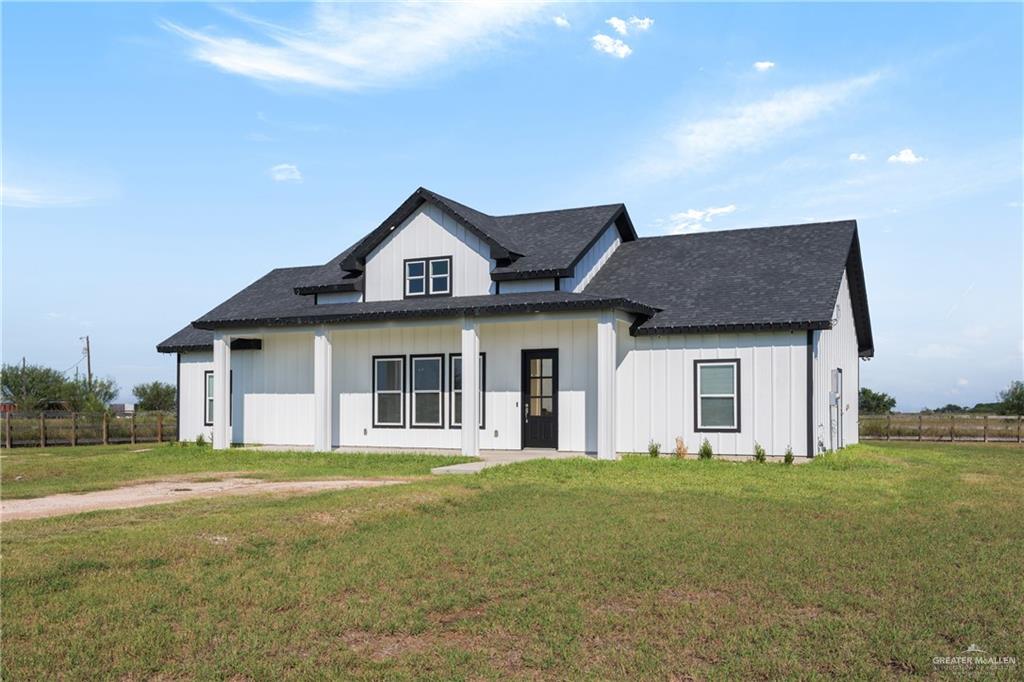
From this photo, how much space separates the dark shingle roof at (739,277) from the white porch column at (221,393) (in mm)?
10375

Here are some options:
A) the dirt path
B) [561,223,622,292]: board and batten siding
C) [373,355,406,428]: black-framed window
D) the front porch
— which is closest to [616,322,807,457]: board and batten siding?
the front porch

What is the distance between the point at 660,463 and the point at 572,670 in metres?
12.9

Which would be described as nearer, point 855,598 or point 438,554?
point 855,598

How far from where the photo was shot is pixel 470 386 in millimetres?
20203

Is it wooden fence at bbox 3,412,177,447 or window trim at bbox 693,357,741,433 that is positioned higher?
window trim at bbox 693,357,741,433

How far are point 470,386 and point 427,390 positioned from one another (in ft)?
10.1

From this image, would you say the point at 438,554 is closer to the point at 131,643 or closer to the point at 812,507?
the point at 131,643

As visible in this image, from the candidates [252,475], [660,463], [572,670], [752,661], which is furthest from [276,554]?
[660,463]

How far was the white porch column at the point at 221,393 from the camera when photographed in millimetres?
23781

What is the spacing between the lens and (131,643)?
604 cm

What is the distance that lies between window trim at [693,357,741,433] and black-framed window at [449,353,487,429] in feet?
17.8

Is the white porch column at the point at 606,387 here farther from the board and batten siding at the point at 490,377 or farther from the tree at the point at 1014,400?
the tree at the point at 1014,400

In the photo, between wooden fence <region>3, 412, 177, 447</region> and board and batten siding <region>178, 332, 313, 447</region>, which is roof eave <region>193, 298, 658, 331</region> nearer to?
board and batten siding <region>178, 332, 313, 447</region>

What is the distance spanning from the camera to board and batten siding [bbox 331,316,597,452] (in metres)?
21.1
